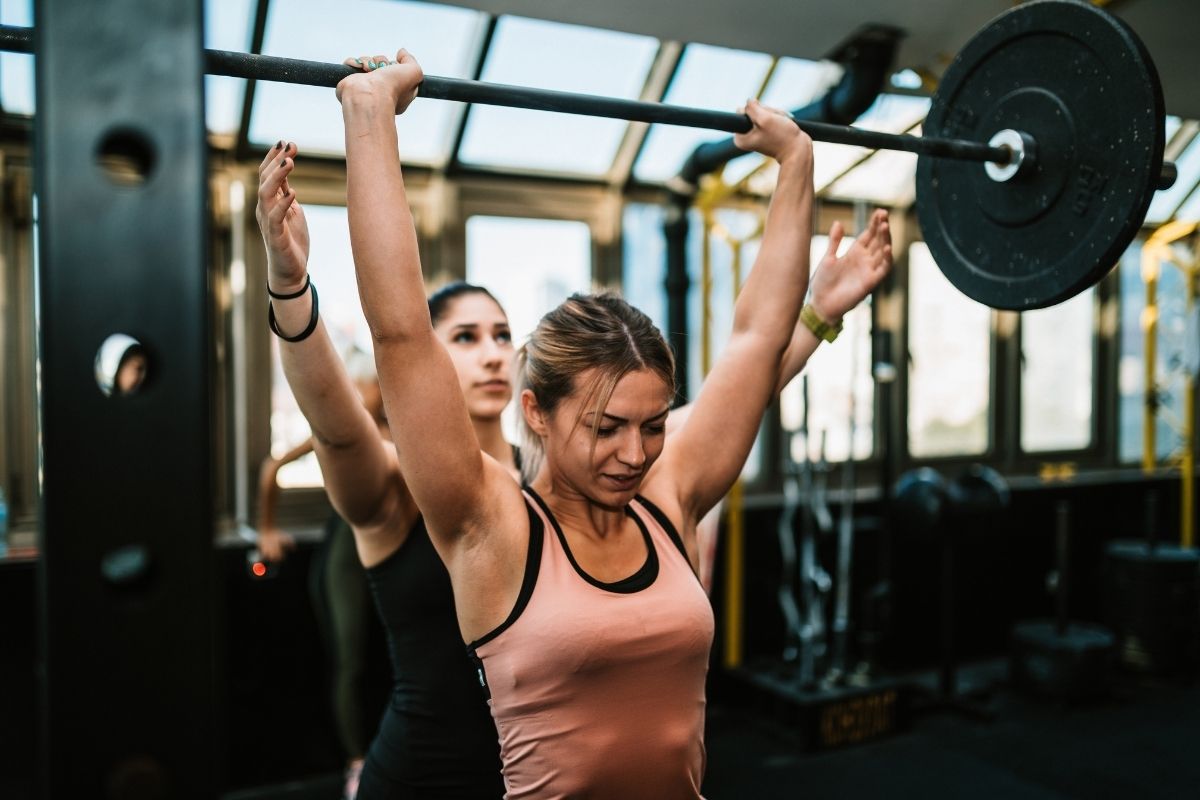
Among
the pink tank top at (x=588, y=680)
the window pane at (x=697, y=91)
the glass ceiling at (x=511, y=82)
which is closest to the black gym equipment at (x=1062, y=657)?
the glass ceiling at (x=511, y=82)

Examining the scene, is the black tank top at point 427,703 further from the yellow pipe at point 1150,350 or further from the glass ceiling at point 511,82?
the yellow pipe at point 1150,350

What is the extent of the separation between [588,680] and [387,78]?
2.27 feet

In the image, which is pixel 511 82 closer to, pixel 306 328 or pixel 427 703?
pixel 306 328

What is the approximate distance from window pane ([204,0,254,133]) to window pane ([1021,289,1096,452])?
14.8 ft

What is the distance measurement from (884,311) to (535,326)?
425cm

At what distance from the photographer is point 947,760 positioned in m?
3.48

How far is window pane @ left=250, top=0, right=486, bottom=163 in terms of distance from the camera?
339 centimetres

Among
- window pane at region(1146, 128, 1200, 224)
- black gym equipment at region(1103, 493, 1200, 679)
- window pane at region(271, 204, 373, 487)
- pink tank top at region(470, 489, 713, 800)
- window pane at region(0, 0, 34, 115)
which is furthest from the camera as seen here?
window pane at region(1146, 128, 1200, 224)

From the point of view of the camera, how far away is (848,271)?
4.62ft

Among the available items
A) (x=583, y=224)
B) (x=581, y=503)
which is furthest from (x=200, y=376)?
(x=583, y=224)

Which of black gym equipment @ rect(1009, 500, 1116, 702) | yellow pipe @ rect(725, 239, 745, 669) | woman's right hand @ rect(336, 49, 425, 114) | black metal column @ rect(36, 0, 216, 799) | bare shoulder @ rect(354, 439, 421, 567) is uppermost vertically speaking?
woman's right hand @ rect(336, 49, 425, 114)

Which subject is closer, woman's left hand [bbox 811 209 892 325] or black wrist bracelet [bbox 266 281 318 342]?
black wrist bracelet [bbox 266 281 318 342]

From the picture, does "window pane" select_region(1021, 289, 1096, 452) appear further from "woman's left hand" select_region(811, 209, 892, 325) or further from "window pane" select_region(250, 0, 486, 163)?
"woman's left hand" select_region(811, 209, 892, 325)

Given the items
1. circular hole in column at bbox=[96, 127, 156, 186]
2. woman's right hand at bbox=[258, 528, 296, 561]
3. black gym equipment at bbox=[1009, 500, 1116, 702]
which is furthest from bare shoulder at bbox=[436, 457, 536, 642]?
black gym equipment at bbox=[1009, 500, 1116, 702]
